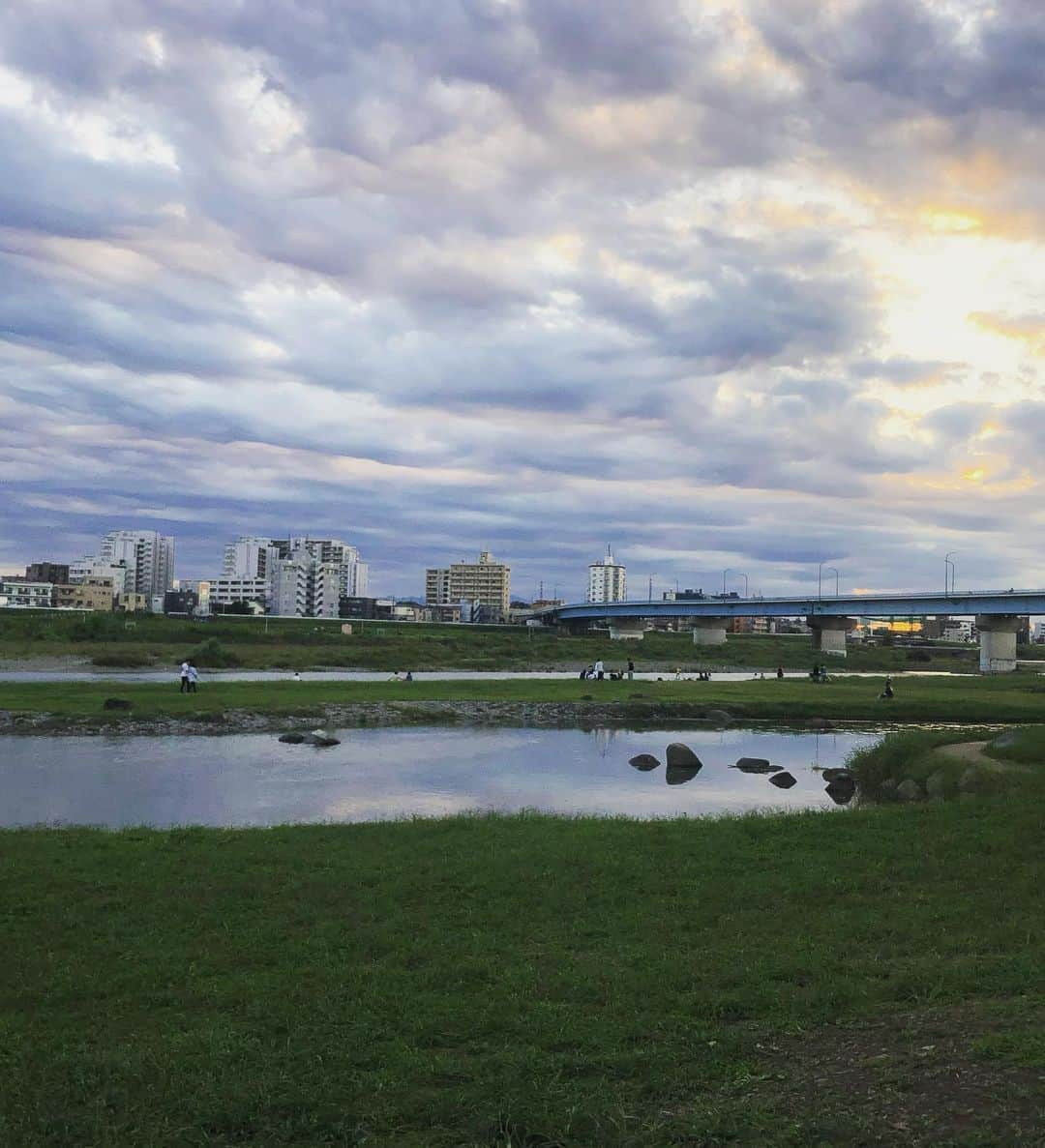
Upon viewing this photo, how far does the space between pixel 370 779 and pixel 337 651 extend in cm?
9098

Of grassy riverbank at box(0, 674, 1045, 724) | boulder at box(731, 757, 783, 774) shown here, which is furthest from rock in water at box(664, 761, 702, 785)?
grassy riverbank at box(0, 674, 1045, 724)

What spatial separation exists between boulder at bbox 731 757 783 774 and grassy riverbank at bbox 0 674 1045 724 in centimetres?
1872

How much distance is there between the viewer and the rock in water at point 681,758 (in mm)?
39312

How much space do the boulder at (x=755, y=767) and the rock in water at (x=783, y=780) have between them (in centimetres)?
196

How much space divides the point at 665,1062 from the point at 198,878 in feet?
32.5

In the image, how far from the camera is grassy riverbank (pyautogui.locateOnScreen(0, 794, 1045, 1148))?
812 cm

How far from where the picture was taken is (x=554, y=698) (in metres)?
62.3

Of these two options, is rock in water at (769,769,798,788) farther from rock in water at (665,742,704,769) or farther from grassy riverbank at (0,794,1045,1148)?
grassy riverbank at (0,794,1045,1148)

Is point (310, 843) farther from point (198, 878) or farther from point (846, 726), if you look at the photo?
point (846, 726)

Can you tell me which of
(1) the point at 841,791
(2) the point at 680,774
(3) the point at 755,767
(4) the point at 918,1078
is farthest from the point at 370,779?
(4) the point at 918,1078

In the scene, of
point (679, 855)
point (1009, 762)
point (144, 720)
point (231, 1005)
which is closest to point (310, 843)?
point (679, 855)

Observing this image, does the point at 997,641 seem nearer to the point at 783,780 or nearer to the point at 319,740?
the point at 783,780

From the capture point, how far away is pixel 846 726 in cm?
5766

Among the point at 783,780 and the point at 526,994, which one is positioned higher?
the point at 526,994
